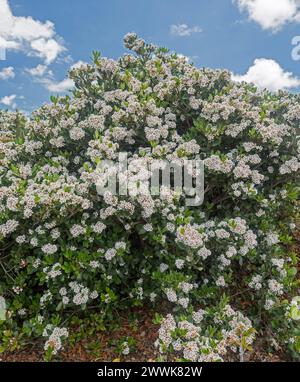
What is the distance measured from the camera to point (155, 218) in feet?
13.1

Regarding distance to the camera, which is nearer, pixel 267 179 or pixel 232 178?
pixel 232 178

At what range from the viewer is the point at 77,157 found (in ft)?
16.3

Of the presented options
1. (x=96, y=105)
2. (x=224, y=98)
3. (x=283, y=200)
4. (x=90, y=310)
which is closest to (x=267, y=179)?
(x=283, y=200)

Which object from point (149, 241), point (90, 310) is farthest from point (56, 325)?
point (149, 241)

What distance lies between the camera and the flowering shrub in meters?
3.84

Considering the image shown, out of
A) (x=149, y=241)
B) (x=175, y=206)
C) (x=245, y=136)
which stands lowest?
(x=149, y=241)

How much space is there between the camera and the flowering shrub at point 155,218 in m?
3.84

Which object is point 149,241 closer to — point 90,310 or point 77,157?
point 90,310

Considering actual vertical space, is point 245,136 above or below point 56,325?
above

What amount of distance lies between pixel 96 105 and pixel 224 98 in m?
1.90
